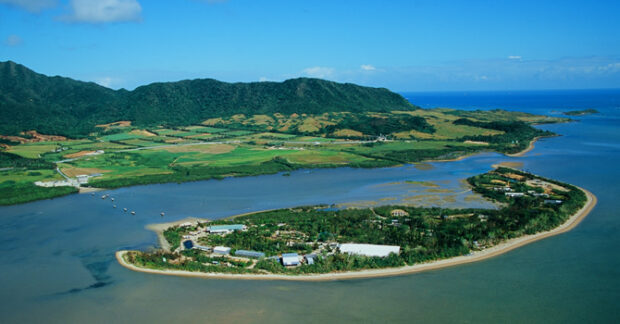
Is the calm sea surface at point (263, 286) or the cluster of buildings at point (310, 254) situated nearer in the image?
the calm sea surface at point (263, 286)

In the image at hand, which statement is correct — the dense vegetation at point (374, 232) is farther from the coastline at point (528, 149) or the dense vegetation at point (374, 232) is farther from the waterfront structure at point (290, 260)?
the coastline at point (528, 149)

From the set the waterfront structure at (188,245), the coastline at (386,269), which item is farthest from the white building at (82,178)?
the waterfront structure at (188,245)

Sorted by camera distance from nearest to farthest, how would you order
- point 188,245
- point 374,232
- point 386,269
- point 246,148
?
point 386,269 < point 188,245 < point 374,232 < point 246,148

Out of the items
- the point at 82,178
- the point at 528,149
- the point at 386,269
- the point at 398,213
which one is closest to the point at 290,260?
the point at 386,269

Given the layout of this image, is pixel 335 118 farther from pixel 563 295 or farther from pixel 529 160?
pixel 563 295

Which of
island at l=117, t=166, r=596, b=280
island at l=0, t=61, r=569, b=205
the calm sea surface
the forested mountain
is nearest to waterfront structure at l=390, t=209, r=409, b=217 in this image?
island at l=117, t=166, r=596, b=280

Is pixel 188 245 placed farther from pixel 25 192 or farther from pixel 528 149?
pixel 528 149

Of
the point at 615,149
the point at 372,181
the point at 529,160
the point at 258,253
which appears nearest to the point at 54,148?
the point at 372,181
